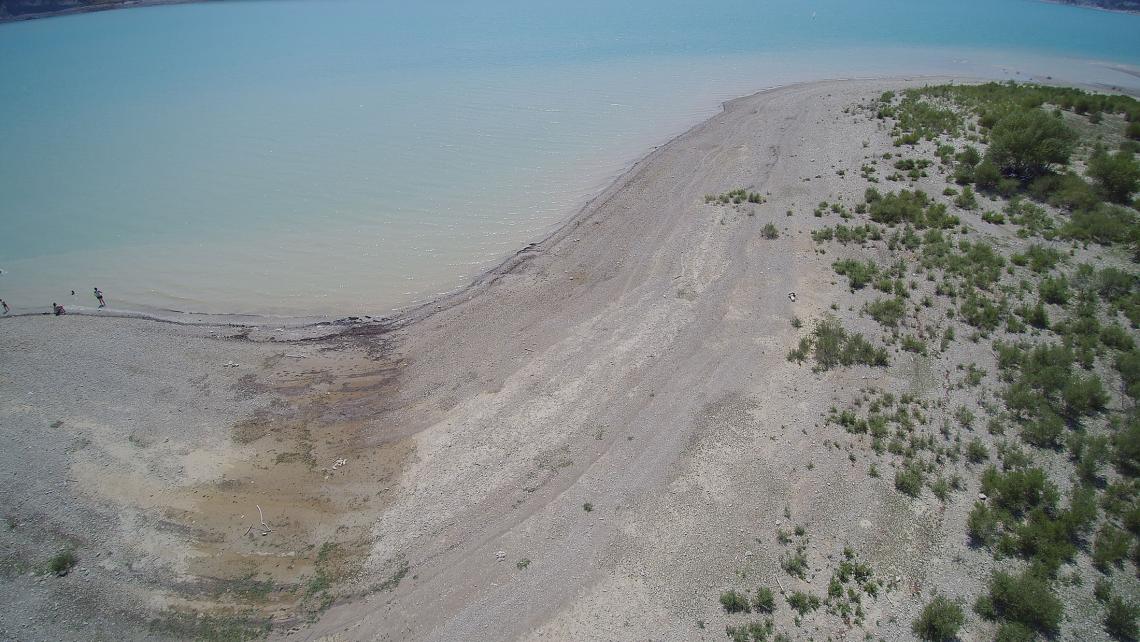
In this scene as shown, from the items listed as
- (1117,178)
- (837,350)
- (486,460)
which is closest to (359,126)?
(486,460)

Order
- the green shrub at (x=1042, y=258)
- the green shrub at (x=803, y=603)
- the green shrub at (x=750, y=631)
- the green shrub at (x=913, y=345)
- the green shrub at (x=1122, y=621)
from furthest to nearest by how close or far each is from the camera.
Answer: the green shrub at (x=1042, y=258), the green shrub at (x=913, y=345), the green shrub at (x=803, y=603), the green shrub at (x=750, y=631), the green shrub at (x=1122, y=621)

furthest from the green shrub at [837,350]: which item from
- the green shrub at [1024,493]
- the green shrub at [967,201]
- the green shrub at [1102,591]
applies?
the green shrub at [967,201]

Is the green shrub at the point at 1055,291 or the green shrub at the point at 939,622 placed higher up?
the green shrub at the point at 1055,291

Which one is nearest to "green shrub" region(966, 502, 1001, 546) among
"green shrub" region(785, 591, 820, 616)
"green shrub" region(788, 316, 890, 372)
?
"green shrub" region(785, 591, 820, 616)

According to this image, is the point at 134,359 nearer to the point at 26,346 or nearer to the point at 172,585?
the point at 26,346

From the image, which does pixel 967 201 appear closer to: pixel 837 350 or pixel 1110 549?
pixel 837 350

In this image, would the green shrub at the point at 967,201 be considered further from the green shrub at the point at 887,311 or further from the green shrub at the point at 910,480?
the green shrub at the point at 910,480

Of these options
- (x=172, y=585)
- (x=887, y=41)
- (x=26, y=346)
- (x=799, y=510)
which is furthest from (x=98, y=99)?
(x=887, y=41)
